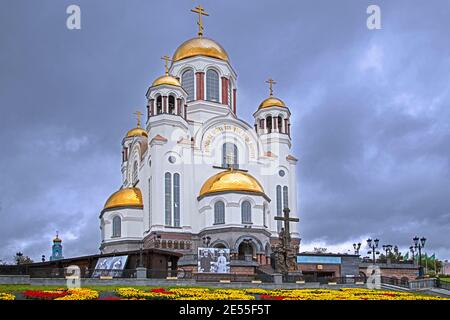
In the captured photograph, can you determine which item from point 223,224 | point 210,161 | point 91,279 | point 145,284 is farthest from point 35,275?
point 210,161

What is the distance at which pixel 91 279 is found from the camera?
27.7m

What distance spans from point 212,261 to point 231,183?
11418 mm

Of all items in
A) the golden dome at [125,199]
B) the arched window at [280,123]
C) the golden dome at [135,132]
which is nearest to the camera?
the golden dome at [125,199]

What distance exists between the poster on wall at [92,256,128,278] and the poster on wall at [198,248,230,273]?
4310 mm

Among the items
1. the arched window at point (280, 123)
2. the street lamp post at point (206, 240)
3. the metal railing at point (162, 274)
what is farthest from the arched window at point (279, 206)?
the metal railing at point (162, 274)

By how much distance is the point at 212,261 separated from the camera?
35.8m

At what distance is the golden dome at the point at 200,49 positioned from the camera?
55062 millimetres

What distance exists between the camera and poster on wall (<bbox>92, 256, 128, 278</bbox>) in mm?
31027

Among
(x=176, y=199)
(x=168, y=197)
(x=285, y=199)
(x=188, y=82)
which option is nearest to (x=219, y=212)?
(x=176, y=199)

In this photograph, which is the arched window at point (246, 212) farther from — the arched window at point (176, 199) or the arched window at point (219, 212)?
the arched window at point (176, 199)

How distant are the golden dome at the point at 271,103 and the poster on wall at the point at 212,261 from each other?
2170 cm

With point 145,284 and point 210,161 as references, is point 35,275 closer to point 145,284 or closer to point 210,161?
point 145,284

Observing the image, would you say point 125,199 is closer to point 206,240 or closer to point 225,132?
point 206,240

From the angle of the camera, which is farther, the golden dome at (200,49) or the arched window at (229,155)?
the golden dome at (200,49)
